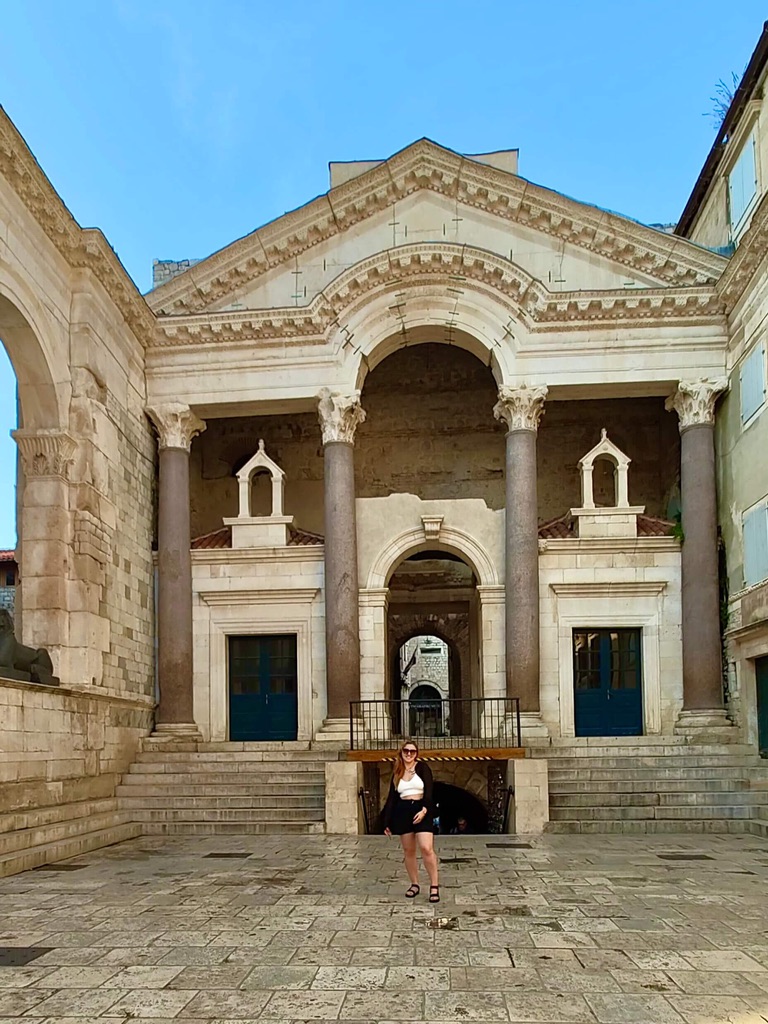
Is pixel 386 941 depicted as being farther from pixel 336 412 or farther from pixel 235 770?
pixel 336 412

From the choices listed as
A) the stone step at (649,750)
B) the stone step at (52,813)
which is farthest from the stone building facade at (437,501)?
the stone step at (52,813)

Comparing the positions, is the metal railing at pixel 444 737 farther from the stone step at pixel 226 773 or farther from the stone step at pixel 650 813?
the stone step at pixel 650 813

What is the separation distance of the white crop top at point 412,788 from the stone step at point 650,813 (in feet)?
22.9

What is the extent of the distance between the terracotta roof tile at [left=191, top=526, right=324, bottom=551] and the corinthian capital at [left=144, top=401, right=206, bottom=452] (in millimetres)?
2184

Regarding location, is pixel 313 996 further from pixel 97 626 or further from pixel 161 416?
pixel 161 416

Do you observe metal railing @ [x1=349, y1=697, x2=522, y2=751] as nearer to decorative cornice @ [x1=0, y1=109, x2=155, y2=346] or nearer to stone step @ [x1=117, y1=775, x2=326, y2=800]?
stone step @ [x1=117, y1=775, x2=326, y2=800]

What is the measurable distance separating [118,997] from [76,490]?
446 inches

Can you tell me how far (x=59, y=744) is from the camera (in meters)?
14.2

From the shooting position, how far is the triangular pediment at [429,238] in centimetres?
1939

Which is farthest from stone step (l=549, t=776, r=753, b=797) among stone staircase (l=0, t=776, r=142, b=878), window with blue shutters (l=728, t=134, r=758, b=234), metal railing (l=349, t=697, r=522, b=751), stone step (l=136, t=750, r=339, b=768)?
window with blue shutters (l=728, t=134, r=758, b=234)

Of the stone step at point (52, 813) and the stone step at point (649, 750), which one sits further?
the stone step at point (649, 750)

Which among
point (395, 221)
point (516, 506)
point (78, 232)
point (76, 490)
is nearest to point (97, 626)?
point (76, 490)

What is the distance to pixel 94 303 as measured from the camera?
16953 millimetres

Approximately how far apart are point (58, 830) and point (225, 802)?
11.2 ft
